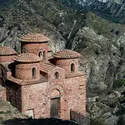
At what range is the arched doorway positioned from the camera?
36.5 meters

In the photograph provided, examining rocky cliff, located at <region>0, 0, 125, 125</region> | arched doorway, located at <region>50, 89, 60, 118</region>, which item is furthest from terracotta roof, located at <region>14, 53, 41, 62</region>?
rocky cliff, located at <region>0, 0, 125, 125</region>

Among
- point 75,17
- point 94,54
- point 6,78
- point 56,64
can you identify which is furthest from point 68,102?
point 75,17

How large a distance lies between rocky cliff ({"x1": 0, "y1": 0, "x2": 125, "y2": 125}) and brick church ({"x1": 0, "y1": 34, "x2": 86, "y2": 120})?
32.4 meters

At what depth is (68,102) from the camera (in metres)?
37.6

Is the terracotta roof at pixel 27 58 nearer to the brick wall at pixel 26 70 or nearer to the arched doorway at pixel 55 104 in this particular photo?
the brick wall at pixel 26 70

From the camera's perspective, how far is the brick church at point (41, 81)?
114 feet

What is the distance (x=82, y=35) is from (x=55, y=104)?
5259cm

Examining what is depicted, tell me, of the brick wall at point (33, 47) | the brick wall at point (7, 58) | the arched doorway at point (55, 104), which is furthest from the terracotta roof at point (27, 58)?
the arched doorway at point (55, 104)

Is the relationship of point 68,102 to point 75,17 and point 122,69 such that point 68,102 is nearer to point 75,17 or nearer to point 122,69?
point 122,69

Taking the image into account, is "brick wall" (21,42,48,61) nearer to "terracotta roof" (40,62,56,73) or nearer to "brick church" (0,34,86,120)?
"brick church" (0,34,86,120)

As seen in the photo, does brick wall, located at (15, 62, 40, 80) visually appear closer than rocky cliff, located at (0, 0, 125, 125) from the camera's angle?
Yes

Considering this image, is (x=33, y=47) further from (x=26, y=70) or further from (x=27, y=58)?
(x=26, y=70)

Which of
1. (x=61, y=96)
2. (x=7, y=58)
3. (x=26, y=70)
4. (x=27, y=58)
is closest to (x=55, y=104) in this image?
(x=61, y=96)

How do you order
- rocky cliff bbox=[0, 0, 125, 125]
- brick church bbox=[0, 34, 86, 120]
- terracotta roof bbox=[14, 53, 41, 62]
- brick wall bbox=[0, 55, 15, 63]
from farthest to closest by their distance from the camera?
rocky cliff bbox=[0, 0, 125, 125]
brick wall bbox=[0, 55, 15, 63]
terracotta roof bbox=[14, 53, 41, 62]
brick church bbox=[0, 34, 86, 120]
